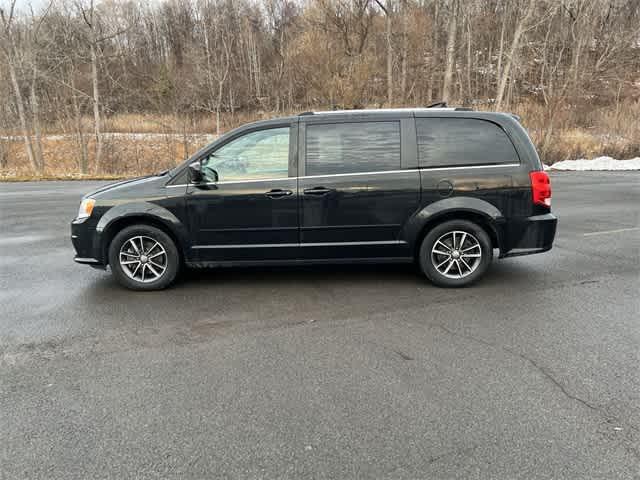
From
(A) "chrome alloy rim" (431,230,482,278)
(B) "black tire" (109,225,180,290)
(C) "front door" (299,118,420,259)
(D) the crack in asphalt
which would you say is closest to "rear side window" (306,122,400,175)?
(C) "front door" (299,118,420,259)

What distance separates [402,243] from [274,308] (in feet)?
5.39

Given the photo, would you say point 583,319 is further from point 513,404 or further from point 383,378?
point 383,378

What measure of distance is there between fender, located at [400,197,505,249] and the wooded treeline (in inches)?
803

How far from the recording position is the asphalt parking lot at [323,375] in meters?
2.45

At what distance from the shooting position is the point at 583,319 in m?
4.23

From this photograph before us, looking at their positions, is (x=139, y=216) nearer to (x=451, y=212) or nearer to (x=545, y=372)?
(x=451, y=212)

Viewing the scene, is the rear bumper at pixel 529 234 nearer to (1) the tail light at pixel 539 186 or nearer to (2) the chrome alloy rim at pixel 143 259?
(1) the tail light at pixel 539 186

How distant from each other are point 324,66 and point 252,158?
3910 centimetres

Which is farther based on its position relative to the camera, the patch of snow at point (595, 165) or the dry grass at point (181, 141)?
the dry grass at point (181, 141)

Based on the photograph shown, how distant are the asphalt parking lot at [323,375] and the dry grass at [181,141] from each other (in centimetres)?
1723

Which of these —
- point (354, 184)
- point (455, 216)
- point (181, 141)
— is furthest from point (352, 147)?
point (181, 141)

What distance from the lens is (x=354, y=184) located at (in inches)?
198

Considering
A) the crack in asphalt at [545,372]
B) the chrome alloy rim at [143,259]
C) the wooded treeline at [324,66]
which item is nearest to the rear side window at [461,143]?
the crack in asphalt at [545,372]

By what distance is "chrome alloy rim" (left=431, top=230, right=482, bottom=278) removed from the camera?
5.16 meters
